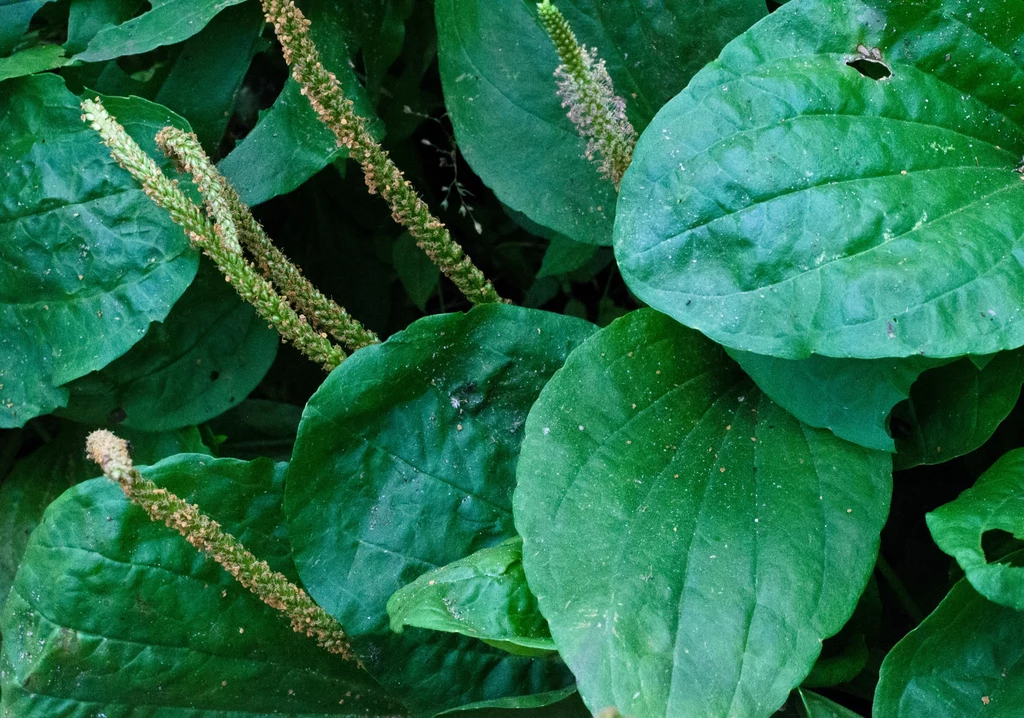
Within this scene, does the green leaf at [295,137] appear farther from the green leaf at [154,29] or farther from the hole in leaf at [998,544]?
the hole in leaf at [998,544]

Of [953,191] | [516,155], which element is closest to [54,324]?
[516,155]

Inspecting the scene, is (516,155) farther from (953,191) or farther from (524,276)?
(953,191)

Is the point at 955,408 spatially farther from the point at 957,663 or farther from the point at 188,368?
the point at 188,368

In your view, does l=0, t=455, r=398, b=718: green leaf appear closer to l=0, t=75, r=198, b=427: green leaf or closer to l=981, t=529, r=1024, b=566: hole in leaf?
l=0, t=75, r=198, b=427: green leaf

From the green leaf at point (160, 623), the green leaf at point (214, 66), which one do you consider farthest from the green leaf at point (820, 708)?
the green leaf at point (214, 66)

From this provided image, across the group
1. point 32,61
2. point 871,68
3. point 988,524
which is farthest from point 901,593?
point 32,61

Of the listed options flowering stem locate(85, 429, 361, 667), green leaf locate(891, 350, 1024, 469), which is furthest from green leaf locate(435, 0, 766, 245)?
flowering stem locate(85, 429, 361, 667)
